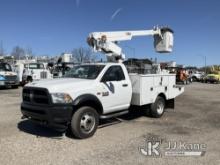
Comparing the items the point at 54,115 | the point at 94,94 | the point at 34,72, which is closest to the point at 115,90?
→ the point at 94,94

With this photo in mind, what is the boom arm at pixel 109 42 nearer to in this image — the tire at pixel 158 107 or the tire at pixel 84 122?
the tire at pixel 158 107

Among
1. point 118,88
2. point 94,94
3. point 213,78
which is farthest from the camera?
point 213,78

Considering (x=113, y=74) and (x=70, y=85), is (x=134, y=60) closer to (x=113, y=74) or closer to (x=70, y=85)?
(x=113, y=74)

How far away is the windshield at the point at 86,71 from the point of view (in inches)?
307

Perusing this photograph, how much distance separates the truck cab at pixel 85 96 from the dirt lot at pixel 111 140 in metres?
0.48

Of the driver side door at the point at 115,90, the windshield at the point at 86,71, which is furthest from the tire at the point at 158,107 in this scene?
the windshield at the point at 86,71

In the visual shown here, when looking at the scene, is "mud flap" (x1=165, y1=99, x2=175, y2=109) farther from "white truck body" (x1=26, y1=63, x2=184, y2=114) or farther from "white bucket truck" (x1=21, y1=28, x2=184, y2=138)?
"white truck body" (x1=26, y1=63, x2=184, y2=114)

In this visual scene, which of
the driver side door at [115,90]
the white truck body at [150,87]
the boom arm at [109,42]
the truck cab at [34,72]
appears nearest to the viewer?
the driver side door at [115,90]

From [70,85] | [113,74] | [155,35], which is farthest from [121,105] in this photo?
[155,35]

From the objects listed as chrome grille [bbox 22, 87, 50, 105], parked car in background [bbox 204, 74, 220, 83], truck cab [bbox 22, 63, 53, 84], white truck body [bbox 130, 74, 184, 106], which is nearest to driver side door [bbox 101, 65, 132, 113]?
white truck body [bbox 130, 74, 184, 106]

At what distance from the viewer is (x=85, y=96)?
272 inches

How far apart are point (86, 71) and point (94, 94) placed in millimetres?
1128

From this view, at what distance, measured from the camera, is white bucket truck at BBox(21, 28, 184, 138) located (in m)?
6.59

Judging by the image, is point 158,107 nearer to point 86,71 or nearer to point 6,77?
point 86,71
